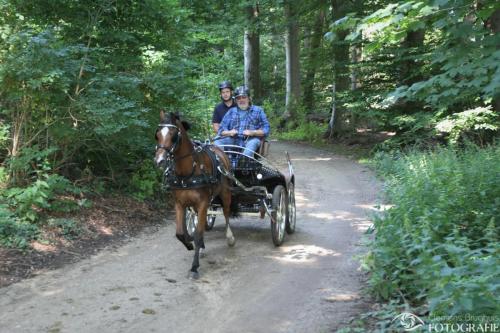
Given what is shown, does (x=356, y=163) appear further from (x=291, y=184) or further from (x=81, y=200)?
(x=81, y=200)

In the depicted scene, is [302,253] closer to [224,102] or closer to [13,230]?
[224,102]

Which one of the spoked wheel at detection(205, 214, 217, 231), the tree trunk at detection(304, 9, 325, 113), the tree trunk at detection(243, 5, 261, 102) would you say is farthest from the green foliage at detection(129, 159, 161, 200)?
the tree trunk at detection(243, 5, 261, 102)

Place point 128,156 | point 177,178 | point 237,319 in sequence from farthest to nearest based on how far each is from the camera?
point 128,156
point 177,178
point 237,319

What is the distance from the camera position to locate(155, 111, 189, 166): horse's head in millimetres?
6185

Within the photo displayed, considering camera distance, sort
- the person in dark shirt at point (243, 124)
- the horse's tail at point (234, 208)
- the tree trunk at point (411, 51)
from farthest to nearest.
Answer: the tree trunk at point (411, 51), the person in dark shirt at point (243, 124), the horse's tail at point (234, 208)

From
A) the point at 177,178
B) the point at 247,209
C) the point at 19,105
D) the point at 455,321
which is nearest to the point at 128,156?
the point at 19,105

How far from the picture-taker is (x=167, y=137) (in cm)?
637

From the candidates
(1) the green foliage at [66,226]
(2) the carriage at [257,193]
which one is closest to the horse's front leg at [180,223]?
(2) the carriage at [257,193]

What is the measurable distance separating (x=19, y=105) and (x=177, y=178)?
344cm

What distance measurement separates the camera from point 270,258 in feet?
24.6

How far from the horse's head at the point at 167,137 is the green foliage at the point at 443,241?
275cm

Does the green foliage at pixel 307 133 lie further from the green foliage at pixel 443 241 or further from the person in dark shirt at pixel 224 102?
the green foliage at pixel 443 241

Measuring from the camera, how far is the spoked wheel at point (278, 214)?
25.9 ft

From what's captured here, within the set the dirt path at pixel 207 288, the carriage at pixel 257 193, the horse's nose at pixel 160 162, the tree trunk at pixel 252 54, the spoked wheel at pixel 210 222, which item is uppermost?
the tree trunk at pixel 252 54
